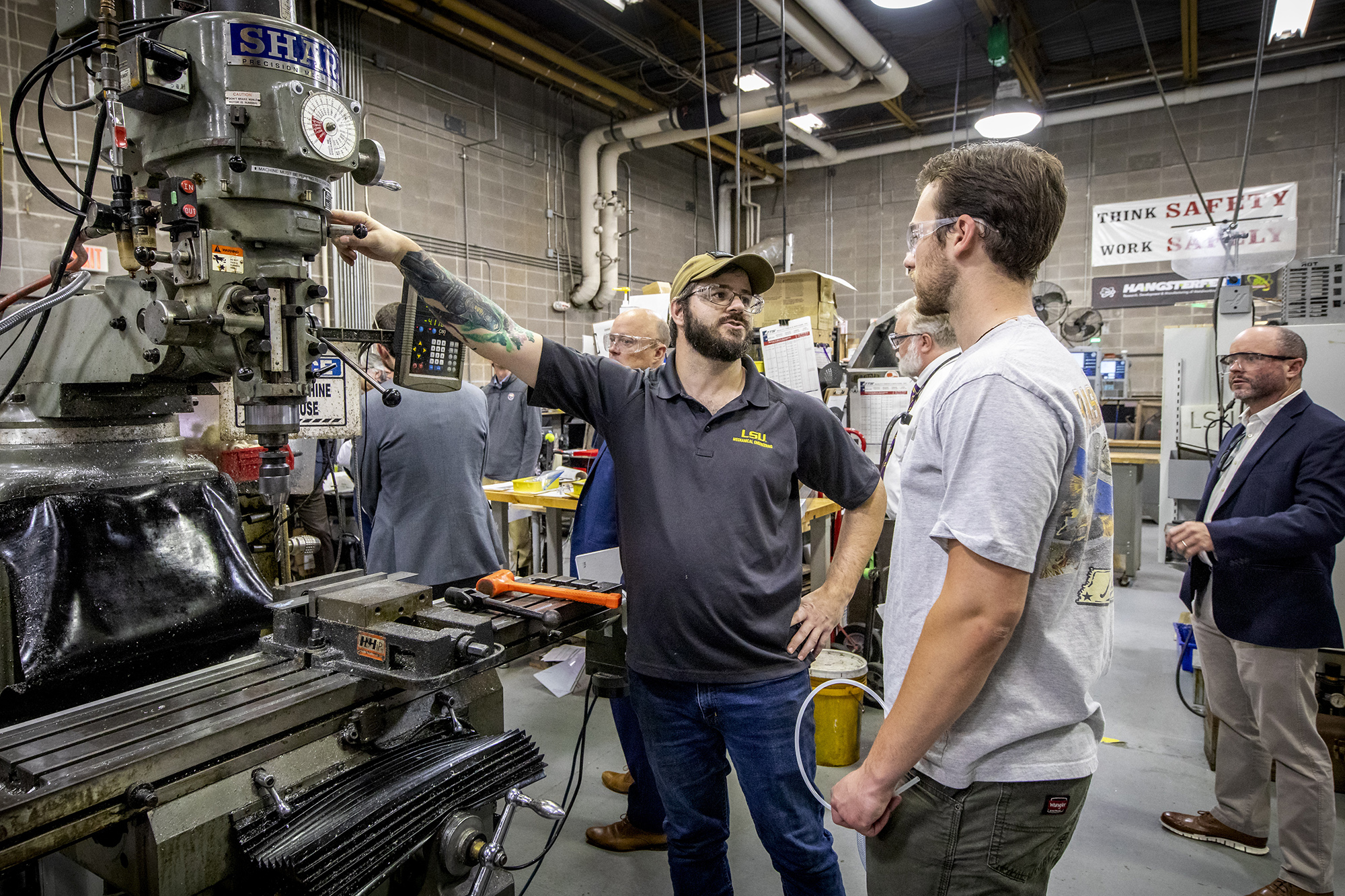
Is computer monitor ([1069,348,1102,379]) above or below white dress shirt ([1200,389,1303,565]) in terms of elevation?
above

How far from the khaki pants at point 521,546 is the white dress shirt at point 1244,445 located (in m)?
3.57

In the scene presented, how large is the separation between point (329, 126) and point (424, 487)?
1.53 metres

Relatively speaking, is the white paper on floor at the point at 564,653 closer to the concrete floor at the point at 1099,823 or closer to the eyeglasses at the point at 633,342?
the concrete floor at the point at 1099,823

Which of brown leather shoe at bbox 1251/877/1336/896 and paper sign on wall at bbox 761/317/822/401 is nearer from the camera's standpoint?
brown leather shoe at bbox 1251/877/1336/896

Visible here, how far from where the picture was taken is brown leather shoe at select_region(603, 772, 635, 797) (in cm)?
251

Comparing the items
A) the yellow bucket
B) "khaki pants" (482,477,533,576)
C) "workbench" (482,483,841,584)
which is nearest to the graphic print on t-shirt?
the yellow bucket

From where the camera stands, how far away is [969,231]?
3.17 feet

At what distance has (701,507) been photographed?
1.48 metres

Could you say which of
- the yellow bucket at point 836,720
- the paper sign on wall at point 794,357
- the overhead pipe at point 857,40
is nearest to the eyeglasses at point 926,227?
the yellow bucket at point 836,720

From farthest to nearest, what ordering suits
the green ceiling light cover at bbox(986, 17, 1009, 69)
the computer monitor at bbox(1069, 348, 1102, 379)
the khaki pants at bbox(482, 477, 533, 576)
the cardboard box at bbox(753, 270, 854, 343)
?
the computer monitor at bbox(1069, 348, 1102, 379) < the green ceiling light cover at bbox(986, 17, 1009, 69) < the khaki pants at bbox(482, 477, 533, 576) < the cardboard box at bbox(753, 270, 854, 343)

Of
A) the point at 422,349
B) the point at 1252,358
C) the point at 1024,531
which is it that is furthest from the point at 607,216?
the point at 1024,531

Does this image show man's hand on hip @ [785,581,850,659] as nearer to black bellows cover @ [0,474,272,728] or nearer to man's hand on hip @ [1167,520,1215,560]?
black bellows cover @ [0,474,272,728]

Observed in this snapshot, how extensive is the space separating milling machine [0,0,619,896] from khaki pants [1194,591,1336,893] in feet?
6.25

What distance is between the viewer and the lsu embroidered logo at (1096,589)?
0.94 metres
